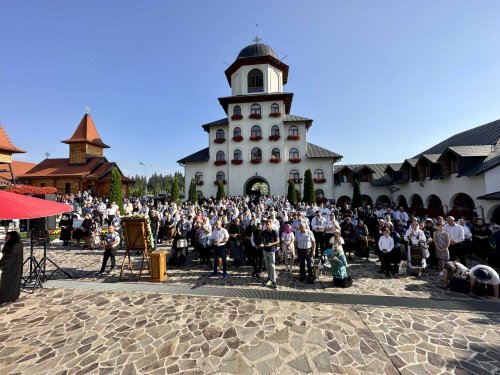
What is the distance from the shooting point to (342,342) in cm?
452

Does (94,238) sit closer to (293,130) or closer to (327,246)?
(327,246)

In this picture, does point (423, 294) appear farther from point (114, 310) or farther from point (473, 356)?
point (114, 310)

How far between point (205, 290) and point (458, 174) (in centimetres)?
2099

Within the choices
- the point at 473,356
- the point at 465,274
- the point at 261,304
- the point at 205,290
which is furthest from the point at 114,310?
the point at 465,274

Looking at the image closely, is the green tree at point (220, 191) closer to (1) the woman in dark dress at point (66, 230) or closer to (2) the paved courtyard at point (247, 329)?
(1) the woman in dark dress at point (66, 230)

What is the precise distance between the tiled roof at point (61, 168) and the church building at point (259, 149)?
16347 millimetres

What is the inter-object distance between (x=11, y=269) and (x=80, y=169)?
36.5 meters

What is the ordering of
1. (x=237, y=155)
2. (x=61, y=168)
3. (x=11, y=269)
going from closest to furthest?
(x=11, y=269) < (x=237, y=155) < (x=61, y=168)

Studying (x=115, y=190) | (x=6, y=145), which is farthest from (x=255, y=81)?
(x=6, y=145)

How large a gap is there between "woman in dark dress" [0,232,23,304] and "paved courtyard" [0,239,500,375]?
1.22 feet

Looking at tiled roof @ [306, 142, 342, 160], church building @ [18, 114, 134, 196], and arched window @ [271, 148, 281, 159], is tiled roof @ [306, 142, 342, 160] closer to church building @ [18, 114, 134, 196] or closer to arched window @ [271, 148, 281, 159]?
arched window @ [271, 148, 281, 159]

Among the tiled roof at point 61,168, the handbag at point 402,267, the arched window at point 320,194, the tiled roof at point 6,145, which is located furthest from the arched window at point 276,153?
the tiled roof at point 61,168

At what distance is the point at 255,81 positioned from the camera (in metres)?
32.8

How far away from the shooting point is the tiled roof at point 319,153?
29.8m
